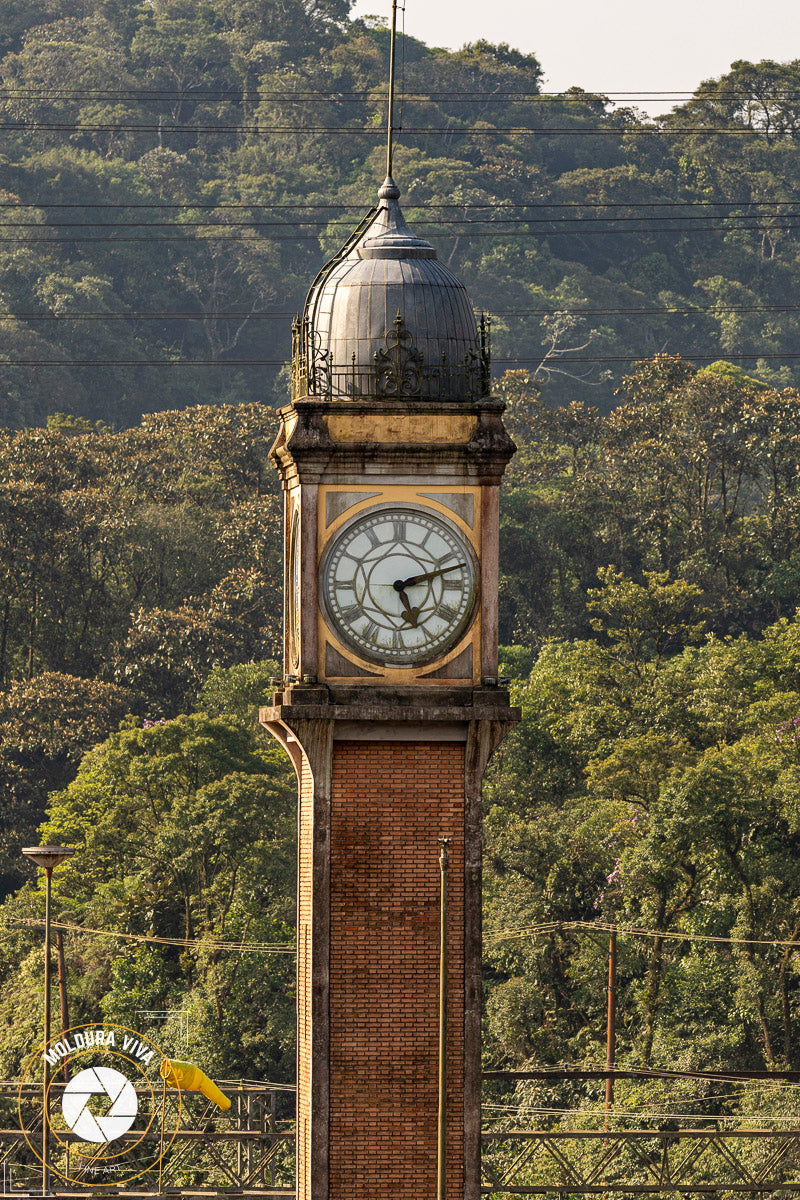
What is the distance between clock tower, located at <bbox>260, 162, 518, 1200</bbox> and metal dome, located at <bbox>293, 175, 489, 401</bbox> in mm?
27

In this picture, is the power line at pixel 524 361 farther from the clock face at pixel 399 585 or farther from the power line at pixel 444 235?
the clock face at pixel 399 585

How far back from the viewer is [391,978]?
95.4 feet

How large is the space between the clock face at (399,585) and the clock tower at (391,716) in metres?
0.02

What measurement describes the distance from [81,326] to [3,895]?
59.0 m

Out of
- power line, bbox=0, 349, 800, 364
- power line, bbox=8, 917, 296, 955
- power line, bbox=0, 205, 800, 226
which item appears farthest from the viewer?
power line, bbox=0, 205, 800, 226

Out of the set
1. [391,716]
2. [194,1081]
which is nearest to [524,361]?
[194,1081]

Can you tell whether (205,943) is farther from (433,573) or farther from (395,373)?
(395,373)

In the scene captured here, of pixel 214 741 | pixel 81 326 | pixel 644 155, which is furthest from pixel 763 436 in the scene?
pixel 644 155

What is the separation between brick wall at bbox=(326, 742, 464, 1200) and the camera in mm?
28906

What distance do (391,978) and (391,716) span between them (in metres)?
3.10
